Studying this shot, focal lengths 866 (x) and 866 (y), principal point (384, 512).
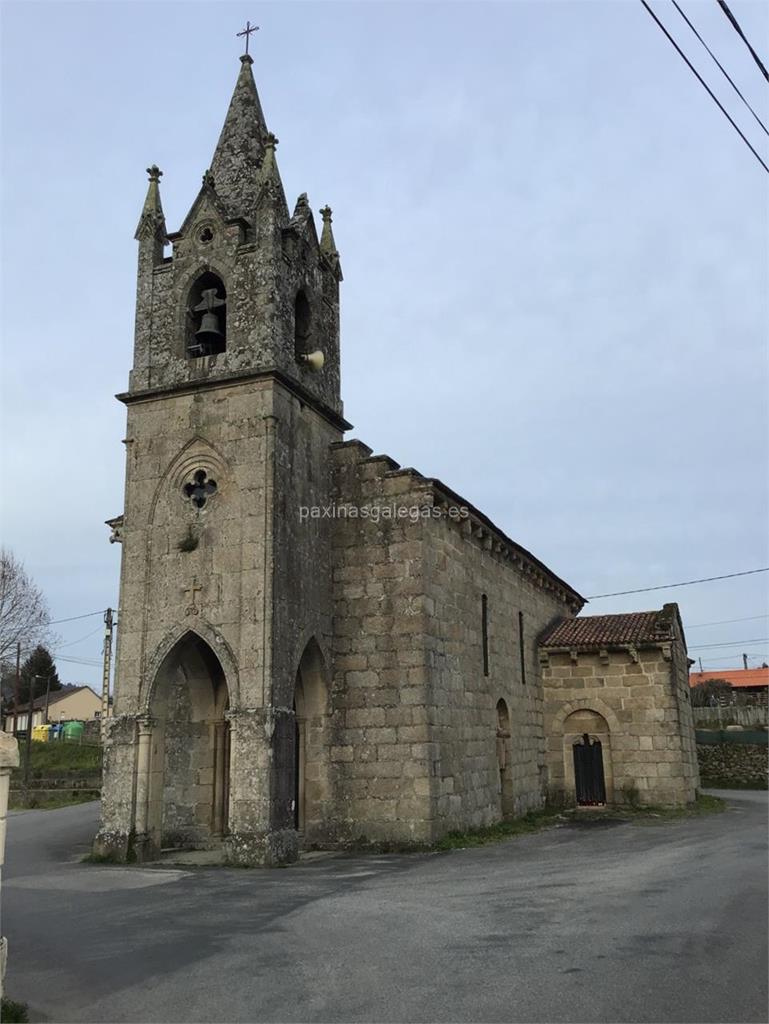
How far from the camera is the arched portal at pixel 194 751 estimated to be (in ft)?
53.0

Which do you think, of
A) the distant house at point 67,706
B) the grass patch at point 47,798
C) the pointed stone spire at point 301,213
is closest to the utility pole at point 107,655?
the grass patch at point 47,798

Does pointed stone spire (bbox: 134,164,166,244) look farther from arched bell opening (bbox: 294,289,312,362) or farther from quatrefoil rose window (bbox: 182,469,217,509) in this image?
quatrefoil rose window (bbox: 182,469,217,509)

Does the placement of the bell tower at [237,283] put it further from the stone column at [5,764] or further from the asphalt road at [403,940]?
the stone column at [5,764]

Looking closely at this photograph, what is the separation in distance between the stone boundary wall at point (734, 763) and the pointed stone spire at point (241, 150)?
27.1 meters

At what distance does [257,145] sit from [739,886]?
627 inches

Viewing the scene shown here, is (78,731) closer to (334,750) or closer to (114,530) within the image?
(114,530)

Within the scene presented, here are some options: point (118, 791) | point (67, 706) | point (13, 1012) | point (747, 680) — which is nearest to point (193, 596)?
point (118, 791)

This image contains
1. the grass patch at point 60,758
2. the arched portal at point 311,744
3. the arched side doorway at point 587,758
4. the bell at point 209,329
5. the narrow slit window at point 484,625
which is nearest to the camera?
the arched portal at point 311,744

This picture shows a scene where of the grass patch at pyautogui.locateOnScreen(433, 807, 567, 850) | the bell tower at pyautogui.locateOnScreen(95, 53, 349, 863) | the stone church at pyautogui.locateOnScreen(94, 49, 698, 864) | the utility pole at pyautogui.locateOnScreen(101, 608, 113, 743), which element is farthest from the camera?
the utility pole at pyautogui.locateOnScreen(101, 608, 113, 743)

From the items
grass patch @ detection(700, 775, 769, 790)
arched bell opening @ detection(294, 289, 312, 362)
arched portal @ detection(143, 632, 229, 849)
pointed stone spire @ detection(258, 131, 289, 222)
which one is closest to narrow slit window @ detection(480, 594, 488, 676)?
arched portal @ detection(143, 632, 229, 849)

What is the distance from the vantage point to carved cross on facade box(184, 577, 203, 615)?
14.9 meters

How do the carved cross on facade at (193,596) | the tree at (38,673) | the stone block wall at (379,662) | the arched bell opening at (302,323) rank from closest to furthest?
the carved cross on facade at (193,596), the stone block wall at (379,662), the arched bell opening at (302,323), the tree at (38,673)

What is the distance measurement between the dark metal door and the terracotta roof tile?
8.32 feet

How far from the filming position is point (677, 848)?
568 inches
